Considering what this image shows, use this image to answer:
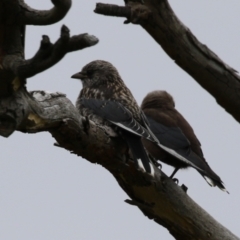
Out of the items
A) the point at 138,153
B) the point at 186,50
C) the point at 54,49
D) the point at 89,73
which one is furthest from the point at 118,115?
the point at 54,49

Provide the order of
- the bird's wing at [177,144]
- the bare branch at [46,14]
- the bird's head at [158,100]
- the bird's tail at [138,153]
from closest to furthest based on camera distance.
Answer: the bare branch at [46,14] → the bird's tail at [138,153] → the bird's wing at [177,144] → the bird's head at [158,100]

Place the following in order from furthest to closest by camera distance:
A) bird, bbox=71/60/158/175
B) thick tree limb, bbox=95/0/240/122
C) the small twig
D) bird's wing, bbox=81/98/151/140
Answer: bird's wing, bbox=81/98/151/140 → bird, bbox=71/60/158/175 → thick tree limb, bbox=95/0/240/122 → the small twig

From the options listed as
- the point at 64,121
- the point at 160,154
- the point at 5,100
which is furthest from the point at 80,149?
the point at 160,154

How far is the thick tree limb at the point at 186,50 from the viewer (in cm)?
548

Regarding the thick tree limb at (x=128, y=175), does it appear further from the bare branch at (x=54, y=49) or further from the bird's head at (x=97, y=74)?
the bird's head at (x=97, y=74)

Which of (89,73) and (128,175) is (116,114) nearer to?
(128,175)

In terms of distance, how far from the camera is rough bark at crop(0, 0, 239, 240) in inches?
167

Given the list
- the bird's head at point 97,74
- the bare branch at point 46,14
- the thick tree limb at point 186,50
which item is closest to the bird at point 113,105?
the bird's head at point 97,74

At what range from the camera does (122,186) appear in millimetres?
6371

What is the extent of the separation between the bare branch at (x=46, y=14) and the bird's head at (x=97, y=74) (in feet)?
12.6

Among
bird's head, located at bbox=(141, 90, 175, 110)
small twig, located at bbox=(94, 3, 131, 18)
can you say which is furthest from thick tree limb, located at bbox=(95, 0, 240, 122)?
bird's head, located at bbox=(141, 90, 175, 110)

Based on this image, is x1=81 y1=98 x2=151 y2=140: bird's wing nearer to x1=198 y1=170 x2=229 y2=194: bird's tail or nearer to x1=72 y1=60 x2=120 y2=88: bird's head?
x1=72 y1=60 x2=120 y2=88: bird's head

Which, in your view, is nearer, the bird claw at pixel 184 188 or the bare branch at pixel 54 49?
the bare branch at pixel 54 49

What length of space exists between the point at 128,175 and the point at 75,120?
3.70 ft
